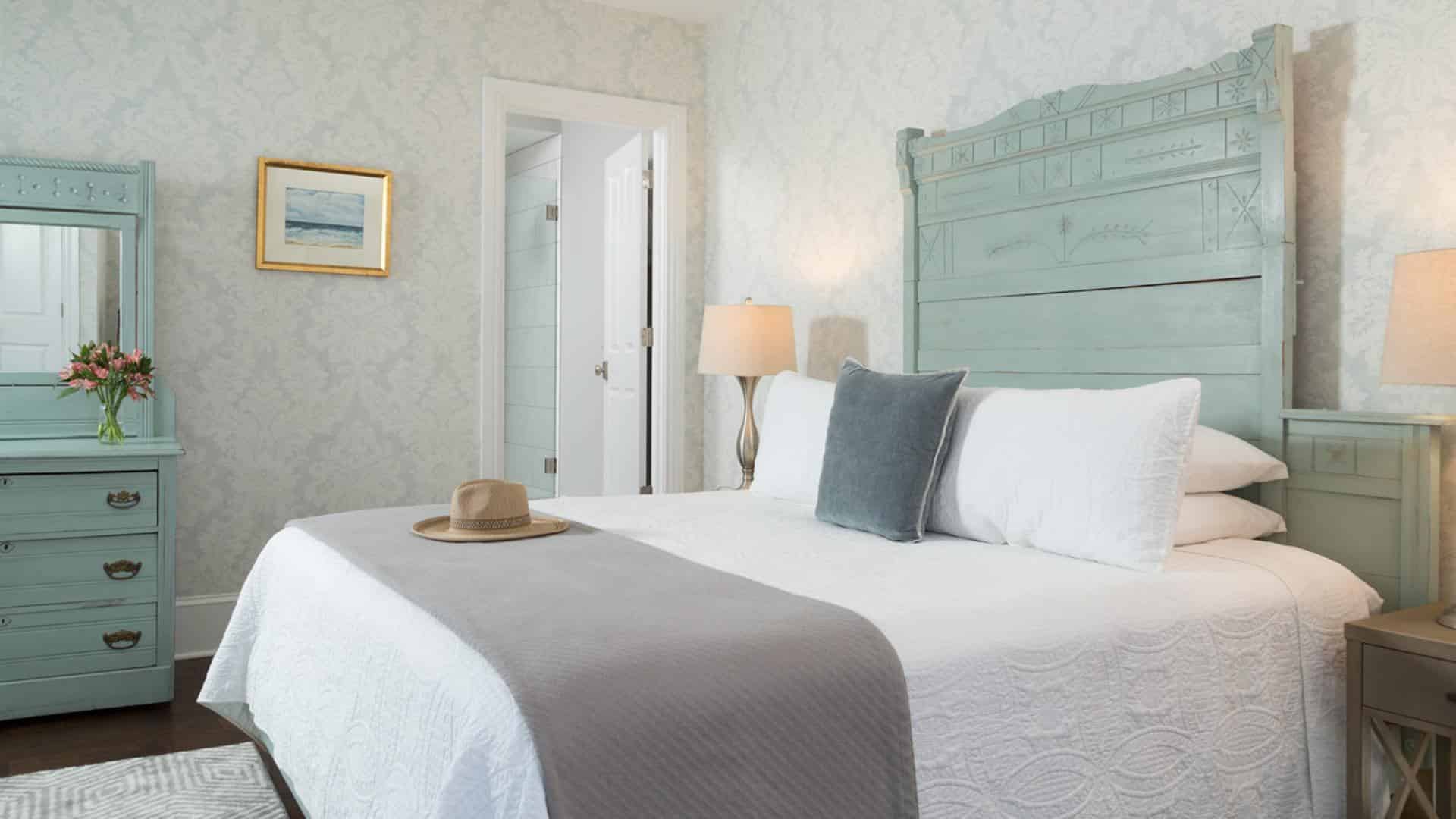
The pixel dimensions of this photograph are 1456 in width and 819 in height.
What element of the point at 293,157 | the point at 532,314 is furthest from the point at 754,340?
the point at 532,314

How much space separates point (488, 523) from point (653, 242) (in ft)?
8.93

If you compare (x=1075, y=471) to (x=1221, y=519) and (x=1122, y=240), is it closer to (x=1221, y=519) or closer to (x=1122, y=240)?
(x=1221, y=519)

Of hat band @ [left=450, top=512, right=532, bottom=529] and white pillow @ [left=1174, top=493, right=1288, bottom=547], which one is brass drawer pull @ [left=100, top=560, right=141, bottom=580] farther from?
white pillow @ [left=1174, top=493, right=1288, bottom=547]

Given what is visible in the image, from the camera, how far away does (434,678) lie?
154 centimetres

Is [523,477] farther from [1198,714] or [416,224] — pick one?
[1198,714]

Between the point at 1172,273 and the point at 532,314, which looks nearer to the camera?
the point at 1172,273

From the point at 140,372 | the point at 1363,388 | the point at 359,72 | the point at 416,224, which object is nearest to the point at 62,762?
A: the point at 140,372

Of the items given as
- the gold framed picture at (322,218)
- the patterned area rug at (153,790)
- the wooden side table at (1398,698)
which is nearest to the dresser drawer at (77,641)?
the patterned area rug at (153,790)

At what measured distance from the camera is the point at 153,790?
272 cm

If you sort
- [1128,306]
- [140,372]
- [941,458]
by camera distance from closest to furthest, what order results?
[941,458]
[1128,306]
[140,372]

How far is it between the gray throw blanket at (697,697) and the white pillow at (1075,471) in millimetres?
734

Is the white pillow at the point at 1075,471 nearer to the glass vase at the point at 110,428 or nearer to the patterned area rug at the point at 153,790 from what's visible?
the patterned area rug at the point at 153,790

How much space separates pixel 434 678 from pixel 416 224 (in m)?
3.14

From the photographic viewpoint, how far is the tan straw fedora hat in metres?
2.44
